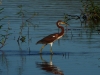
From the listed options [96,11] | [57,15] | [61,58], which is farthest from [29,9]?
[61,58]

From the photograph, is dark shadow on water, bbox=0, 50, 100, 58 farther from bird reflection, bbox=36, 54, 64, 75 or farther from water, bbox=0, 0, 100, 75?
bird reflection, bbox=36, 54, 64, 75

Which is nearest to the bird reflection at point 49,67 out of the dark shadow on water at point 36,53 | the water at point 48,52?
the water at point 48,52

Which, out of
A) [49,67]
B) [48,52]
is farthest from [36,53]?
[49,67]

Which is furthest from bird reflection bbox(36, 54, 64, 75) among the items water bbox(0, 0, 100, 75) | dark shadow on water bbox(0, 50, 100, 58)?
dark shadow on water bbox(0, 50, 100, 58)

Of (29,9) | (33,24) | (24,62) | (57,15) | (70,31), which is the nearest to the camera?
(24,62)

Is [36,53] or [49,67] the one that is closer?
[49,67]

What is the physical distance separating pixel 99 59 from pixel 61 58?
3.38ft

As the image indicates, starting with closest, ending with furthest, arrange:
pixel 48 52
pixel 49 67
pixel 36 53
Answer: pixel 49 67
pixel 36 53
pixel 48 52

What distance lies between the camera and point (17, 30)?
1950 centimetres

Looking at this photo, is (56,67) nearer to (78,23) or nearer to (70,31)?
(70,31)

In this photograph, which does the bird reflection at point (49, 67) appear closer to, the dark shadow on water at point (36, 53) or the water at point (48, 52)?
the water at point (48, 52)

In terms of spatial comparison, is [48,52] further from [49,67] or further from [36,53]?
[49,67]

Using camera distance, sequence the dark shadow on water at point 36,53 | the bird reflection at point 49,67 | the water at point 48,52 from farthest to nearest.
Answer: the dark shadow on water at point 36,53 → the water at point 48,52 → the bird reflection at point 49,67

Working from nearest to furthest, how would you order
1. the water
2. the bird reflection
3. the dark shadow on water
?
1. the bird reflection
2. the water
3. the dark shadow on water
